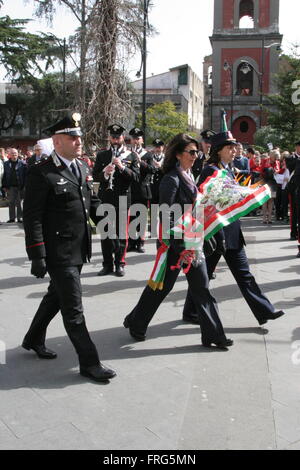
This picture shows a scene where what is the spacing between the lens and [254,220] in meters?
14.9

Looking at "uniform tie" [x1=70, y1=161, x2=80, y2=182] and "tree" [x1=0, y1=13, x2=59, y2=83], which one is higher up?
"tree" [x1=0, y1=13, x2=59, y2=83]

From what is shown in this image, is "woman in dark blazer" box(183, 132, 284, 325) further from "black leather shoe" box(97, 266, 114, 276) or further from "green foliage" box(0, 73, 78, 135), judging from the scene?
"green foliage" box(0, 73, 78, 135)

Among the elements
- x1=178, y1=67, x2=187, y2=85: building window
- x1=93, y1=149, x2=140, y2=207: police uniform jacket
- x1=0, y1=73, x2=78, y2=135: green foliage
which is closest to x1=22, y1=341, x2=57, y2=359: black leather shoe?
x1=93, y1=149, x2=140, y2=207: police uniform jacket

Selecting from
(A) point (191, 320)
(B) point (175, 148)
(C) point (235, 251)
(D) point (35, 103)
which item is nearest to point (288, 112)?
(D) point (35, 103)

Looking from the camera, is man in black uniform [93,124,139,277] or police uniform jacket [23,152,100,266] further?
man in black uniform [93,124,139,277]

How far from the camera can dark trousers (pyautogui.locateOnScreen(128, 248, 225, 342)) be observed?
4.69 metres

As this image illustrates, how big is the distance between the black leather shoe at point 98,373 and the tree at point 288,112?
28.0 metres

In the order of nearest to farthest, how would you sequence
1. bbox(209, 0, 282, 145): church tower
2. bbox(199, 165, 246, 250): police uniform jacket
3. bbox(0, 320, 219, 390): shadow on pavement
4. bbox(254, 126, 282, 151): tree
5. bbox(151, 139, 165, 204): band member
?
bbox(0, 320, 219, 390): shadow on pavement, bbox(199, 165, 246, 250): police uniform jacket, bbox(151, 139, 165, 204): band member, bbox(254, 126, 282, 151): tree, bbox(209, 0, 282, 145): church tower

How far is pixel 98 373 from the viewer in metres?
4.06

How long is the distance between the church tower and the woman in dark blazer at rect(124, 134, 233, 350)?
45791 millimetres

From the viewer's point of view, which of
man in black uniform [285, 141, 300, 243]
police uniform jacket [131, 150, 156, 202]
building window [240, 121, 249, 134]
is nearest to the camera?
man in black uniform [285, 141, 300, 243]

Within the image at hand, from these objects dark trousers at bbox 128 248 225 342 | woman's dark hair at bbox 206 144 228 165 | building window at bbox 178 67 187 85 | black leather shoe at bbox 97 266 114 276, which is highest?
building window at bbox 178 67 187 85
